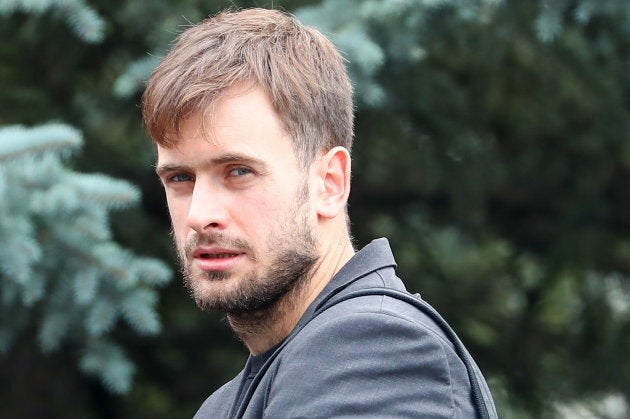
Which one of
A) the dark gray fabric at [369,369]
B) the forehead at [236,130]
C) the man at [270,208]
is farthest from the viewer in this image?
the forehead at [236,130]

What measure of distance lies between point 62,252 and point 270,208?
1.60m

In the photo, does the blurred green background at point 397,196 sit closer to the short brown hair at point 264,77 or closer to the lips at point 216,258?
the short brown hair at point 264,77

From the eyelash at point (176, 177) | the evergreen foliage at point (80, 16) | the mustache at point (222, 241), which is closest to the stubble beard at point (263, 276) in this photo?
the mustache at point (222, 241)

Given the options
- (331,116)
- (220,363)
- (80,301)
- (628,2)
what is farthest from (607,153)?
(331,116)

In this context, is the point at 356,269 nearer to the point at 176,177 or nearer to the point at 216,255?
the point at 216,255

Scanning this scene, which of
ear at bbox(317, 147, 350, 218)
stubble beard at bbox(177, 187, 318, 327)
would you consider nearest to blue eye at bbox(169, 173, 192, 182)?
stubble beard at bbox(177, 187, 318, 327)

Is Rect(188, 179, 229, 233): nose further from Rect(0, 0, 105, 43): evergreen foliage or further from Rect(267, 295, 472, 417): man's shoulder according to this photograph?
Rect(0, 0, 105, 43): evergreen foliage

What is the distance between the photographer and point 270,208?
161 centimetres

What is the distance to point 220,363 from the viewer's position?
14.3 ft

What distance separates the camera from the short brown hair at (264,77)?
5.32 ft

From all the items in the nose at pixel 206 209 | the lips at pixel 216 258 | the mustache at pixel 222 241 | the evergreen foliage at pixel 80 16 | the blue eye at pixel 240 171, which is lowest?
the lips at pixel 216 258

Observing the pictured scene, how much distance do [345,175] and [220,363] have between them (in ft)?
9.09

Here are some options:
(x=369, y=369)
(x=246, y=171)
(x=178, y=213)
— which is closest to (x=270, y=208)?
(x=246, y=171)

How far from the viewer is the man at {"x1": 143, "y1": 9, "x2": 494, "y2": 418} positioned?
1.44m
